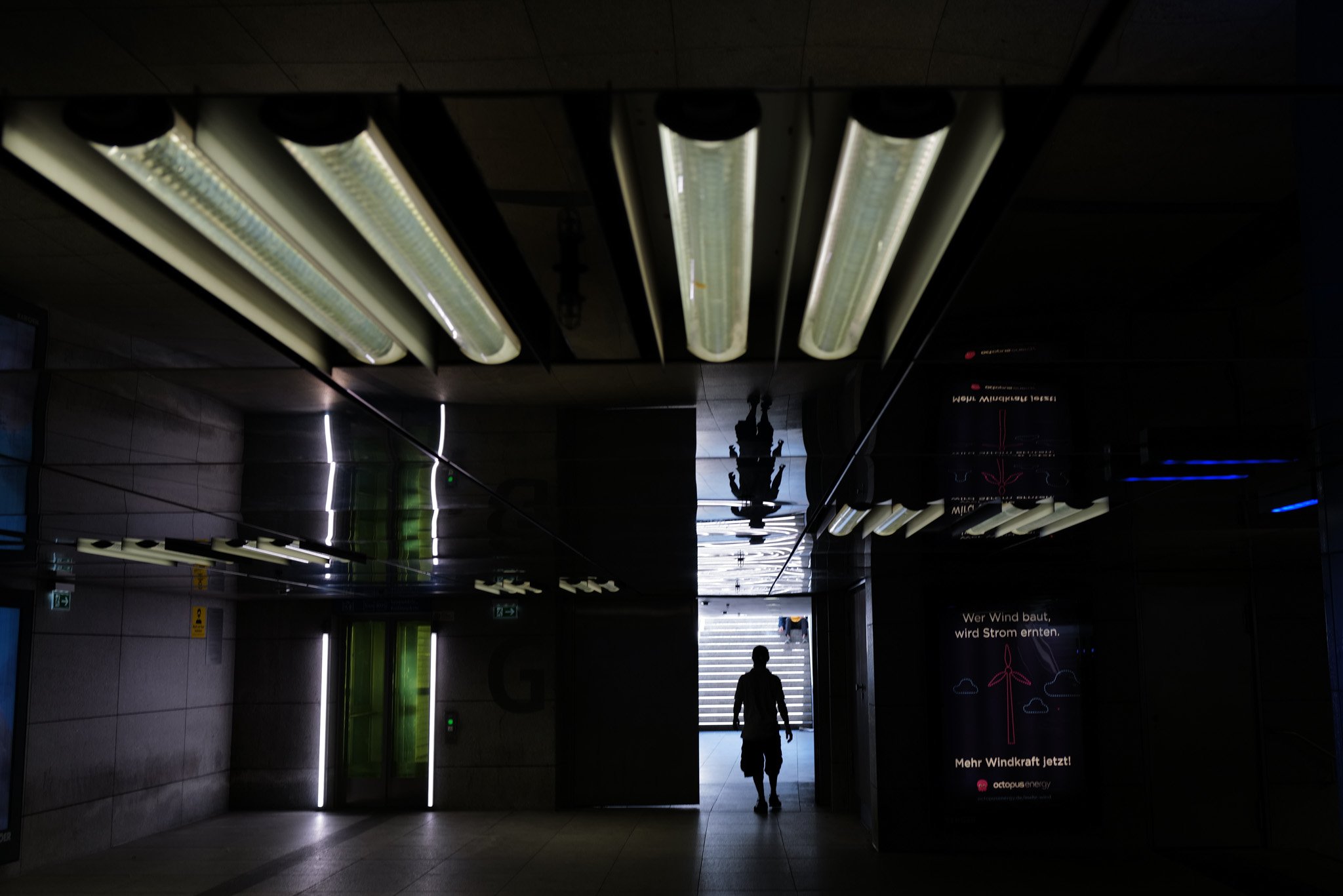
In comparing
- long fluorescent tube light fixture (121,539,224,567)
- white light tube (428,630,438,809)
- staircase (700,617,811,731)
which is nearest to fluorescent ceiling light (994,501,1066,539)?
long fluorescent tube light fixture (121,539,224,567)

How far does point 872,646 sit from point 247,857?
20.5ft

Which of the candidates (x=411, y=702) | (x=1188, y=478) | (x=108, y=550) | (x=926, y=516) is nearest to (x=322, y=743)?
(x=411, y=702)

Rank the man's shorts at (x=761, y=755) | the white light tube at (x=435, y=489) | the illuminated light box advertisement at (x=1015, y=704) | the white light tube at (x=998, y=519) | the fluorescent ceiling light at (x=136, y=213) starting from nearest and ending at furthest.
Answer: the fluorescent ceiling light at (x=136, y=213)
the white light tube at (x=435, y=489)
the white light tube at (x=998, y=519)
the illuminated light box advertisement at (x=1015, y=704)
the man's shorts at (x=761, y=755)

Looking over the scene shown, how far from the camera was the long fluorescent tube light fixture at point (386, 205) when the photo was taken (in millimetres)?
2033

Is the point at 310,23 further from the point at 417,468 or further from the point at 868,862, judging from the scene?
the point at 868,862

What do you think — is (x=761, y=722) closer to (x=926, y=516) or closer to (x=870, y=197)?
(x=926, y=516)

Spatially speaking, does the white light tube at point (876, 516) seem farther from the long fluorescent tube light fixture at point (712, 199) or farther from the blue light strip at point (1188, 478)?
the long fluorescent tube light fixture at point (712, 199)

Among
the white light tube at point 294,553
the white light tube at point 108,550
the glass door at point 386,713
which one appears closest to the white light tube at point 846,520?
the white light tube at point 294,553

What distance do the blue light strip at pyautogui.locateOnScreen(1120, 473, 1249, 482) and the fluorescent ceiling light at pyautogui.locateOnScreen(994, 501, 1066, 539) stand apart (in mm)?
649

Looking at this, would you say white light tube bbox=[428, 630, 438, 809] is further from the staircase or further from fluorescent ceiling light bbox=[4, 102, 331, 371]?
the staircase

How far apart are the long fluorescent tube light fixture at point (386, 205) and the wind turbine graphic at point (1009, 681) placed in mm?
7676

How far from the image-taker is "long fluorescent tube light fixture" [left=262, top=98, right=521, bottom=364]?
2.03m

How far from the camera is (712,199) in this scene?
2.25 m

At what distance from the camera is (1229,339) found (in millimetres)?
4289
